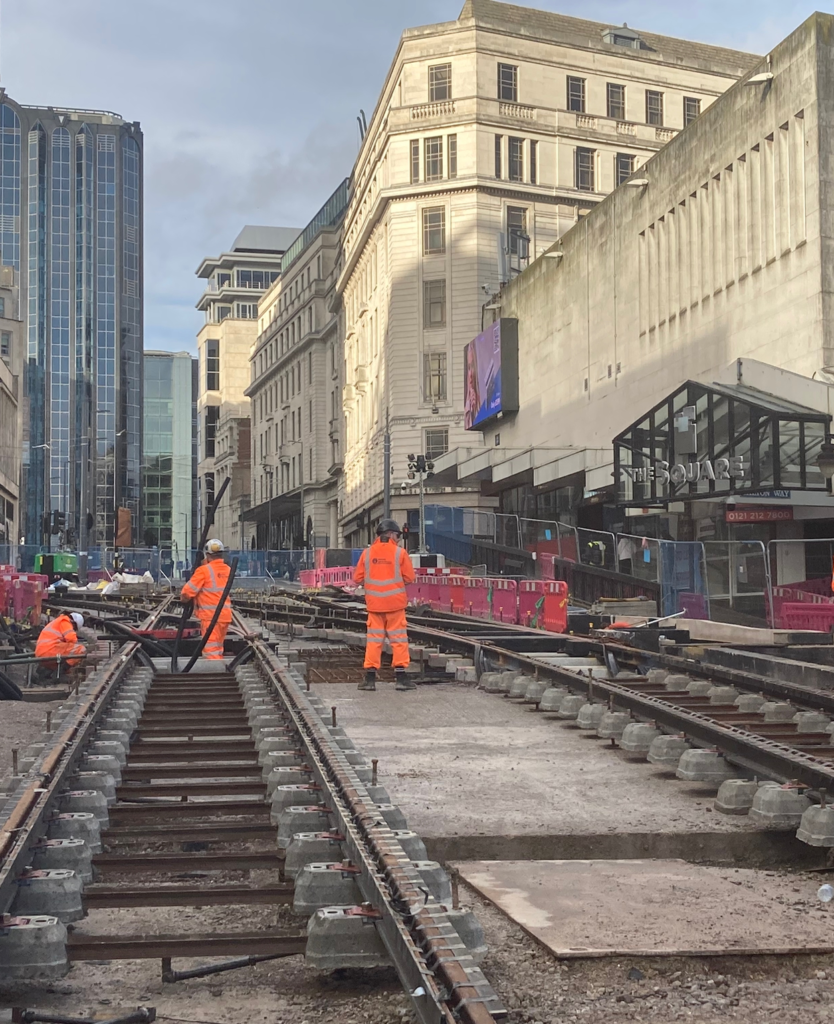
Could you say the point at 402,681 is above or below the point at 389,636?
below

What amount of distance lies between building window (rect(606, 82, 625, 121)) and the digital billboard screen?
706 inches

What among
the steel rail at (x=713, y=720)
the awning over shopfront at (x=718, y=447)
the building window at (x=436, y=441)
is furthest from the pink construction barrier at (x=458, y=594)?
the building window at (x=436, y=441)

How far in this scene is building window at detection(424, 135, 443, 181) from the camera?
2672 inches

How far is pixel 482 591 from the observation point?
2570 cm

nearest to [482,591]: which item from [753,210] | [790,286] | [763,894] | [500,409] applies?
[790,286]

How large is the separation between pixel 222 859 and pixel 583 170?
68.1 meters

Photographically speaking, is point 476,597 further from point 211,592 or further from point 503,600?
point 211,592

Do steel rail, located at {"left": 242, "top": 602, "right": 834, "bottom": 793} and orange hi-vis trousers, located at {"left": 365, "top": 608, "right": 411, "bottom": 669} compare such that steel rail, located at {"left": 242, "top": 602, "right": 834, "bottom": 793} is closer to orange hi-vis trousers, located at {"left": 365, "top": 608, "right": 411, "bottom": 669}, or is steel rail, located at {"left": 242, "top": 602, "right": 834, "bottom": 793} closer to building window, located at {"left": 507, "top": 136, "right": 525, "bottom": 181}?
orange hi-vis trousers, located at {"left": 365, "top": 608, "right": 411, "bottom": 669}

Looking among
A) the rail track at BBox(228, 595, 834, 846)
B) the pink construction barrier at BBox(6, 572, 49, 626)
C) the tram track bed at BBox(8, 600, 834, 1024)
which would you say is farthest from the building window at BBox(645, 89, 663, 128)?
the tram track bed at BBox(8, 600, 834, 1024)

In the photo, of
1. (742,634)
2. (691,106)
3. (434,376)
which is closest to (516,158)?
(691,106)

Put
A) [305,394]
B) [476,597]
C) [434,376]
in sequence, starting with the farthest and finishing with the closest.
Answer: [305,394] → [434,376] → [476,597]

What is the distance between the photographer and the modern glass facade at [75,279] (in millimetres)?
162875

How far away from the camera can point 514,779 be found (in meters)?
7.71

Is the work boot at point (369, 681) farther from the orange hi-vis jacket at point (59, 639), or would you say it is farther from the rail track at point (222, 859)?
the rail track at point (222, 859)
